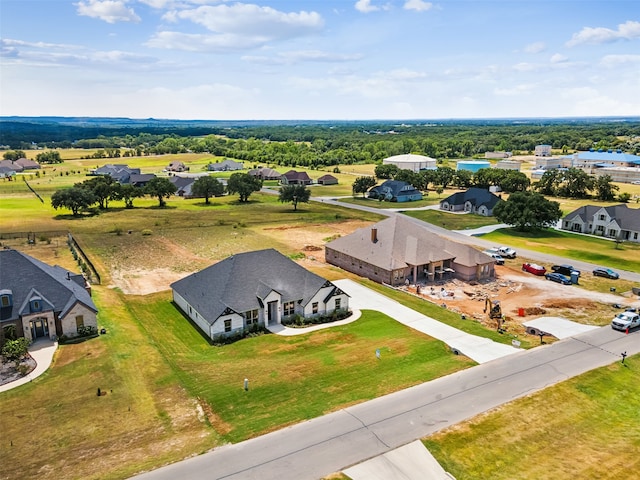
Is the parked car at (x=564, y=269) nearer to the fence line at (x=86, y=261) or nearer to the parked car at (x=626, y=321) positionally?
the parked car at (x=626, y=321)

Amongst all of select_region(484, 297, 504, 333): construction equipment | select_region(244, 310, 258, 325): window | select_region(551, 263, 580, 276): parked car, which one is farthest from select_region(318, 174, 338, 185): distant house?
select_region(244, 310, 258, 325): window

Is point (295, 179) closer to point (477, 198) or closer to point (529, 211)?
point (477, 198)

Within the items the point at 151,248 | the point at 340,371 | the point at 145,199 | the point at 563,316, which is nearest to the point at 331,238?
the point at 151,248

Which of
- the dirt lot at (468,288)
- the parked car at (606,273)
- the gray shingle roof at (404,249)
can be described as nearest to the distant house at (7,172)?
the dirt lot at (468,288)

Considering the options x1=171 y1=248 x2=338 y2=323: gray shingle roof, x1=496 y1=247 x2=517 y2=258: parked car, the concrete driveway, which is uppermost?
x1=171 y1=248 x2=338 y2=323: gray shingle roof

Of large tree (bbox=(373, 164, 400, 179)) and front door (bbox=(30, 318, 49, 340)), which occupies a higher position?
large tree (bbox=(373, 164, 400, 179))

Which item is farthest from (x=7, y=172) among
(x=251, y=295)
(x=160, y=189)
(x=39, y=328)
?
(x=251, y=295)

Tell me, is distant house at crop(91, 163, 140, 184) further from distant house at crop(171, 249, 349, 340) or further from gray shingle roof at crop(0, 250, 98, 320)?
distant house at crop(171, 249, 349, 340)
